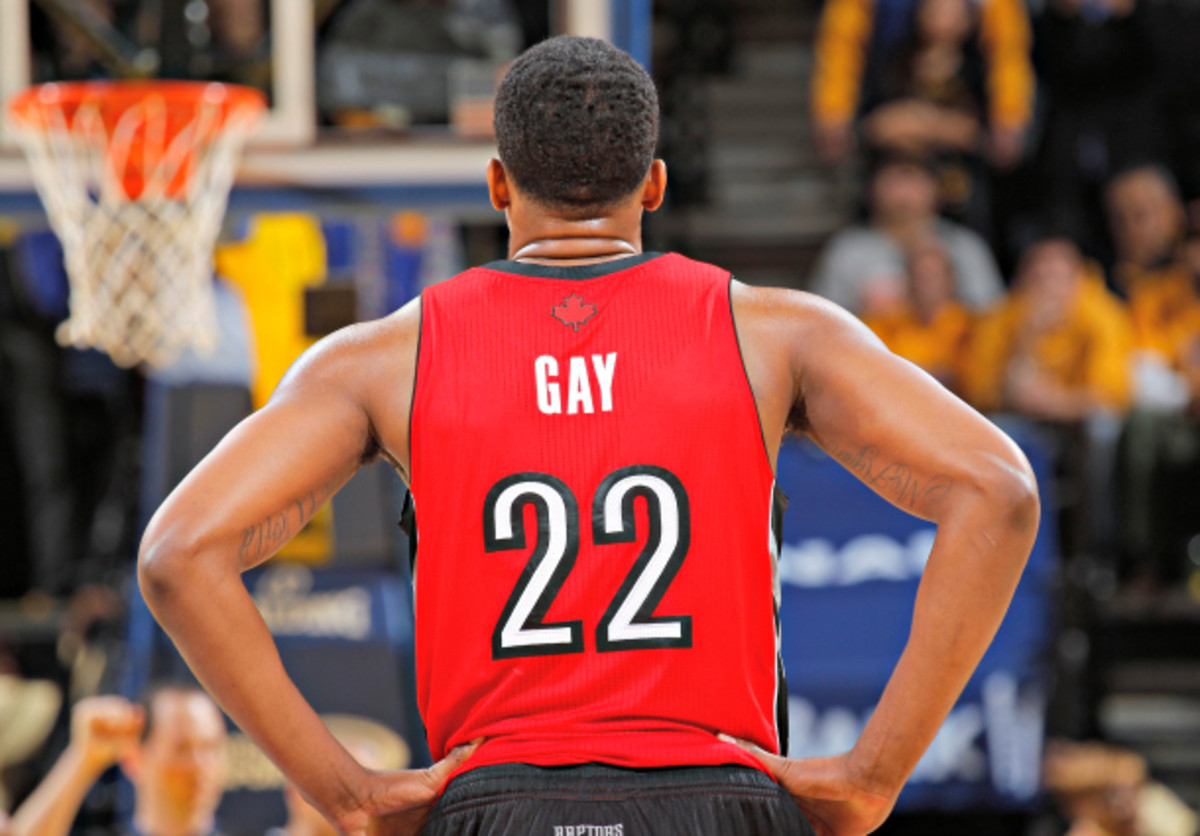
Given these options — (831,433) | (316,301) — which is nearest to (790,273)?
(316,301)

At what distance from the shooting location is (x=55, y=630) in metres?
7.63

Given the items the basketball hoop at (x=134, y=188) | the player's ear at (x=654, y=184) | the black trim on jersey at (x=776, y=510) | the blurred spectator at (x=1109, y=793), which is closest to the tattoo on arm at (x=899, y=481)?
the black trim on jersey at (x=776, y=510)

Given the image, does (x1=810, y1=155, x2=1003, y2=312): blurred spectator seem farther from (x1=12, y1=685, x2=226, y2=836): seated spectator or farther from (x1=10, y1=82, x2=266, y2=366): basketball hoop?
(x1=12, y1=685, x2=226, y2=836): seated spectator

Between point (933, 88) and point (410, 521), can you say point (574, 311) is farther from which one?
point (933, 88)

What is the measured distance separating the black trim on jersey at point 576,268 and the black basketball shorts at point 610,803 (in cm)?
73

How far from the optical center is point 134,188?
6.51 m

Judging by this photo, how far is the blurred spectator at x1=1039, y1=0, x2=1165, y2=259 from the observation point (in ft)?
30.8

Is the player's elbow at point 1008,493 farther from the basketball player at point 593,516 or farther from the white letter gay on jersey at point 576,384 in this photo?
the white letter gay on jersey at point 576,384

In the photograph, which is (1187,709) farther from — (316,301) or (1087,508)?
(316,301)

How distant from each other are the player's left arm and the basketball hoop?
458cm

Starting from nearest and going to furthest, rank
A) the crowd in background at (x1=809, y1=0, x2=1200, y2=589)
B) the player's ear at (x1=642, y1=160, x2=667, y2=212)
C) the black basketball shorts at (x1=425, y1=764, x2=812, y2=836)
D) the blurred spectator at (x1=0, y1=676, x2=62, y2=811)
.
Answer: the black basketball shorts at (x1=425, y1=764, x2=812, y2=836) → the player's ear at (x1=642, y1=160, x2=667, y2=212) → the blurred spectator at (x1=0, y1=676, x2=62, y2=811) → the crowd in background at (x1=809, y1=0, x2=1200, y2=589)

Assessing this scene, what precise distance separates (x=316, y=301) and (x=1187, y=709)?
512 cm

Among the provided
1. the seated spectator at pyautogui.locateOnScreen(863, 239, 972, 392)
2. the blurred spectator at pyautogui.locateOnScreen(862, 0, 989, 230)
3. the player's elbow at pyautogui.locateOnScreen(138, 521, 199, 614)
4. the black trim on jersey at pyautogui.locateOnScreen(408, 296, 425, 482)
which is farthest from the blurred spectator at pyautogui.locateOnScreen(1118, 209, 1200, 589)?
the player's elbow at pyautogui.locateOnScreen(138, 521, 199, 614)

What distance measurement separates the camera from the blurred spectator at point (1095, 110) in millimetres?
9391
